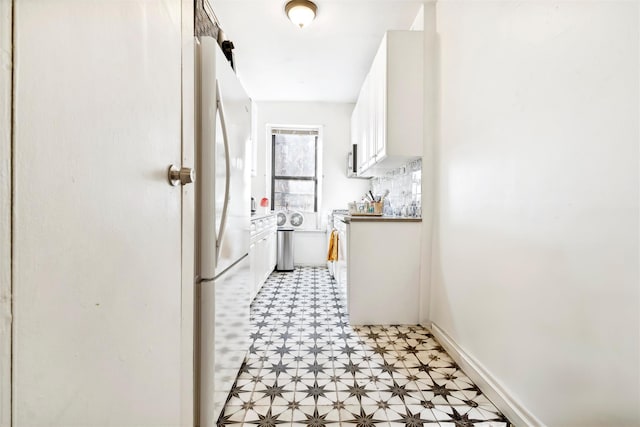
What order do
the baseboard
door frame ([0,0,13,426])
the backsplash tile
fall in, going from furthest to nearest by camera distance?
1. the backsplash tile
2. the baseboard
3. door frame ([0,0,13,426])

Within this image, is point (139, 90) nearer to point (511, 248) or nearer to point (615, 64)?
point (615, 64)

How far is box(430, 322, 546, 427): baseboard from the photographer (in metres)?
1.30

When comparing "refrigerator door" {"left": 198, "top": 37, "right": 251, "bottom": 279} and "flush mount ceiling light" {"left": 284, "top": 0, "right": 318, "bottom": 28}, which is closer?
"refrigerator door" {"left": 198, "top": 37, "right": 251, "bottom": 279}

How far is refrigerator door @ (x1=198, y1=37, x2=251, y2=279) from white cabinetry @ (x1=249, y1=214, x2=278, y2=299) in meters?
1.13

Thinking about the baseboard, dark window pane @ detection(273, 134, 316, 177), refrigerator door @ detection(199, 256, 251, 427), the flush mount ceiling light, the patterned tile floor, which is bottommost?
the patterned tile floor

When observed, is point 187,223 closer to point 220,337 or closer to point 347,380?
point 220,337

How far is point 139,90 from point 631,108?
1.29 m

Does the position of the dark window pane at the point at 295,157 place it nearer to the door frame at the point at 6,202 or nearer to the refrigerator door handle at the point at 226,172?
the refrigerator door handle at the point at 226,172

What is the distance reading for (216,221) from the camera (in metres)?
1.25

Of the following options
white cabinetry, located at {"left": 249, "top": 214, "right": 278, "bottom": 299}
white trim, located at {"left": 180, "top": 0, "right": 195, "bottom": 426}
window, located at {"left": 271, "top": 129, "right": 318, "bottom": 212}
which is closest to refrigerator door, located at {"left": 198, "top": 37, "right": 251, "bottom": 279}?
white trim, located at {"left": 180, "top": 0, "right": 195, "bottom": 426}

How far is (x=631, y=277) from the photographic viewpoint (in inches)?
34.9

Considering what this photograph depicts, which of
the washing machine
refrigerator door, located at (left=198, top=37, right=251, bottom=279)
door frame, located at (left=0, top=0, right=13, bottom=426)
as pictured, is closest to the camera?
door frame, located at (left=0, top=0, right=13, bottom=426)

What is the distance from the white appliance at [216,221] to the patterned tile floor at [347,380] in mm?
240

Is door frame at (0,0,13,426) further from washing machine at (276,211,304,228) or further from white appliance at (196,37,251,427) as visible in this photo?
washing machine at (276,211,304,228)
